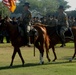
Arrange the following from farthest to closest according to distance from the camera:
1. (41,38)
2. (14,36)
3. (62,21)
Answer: (62,21)
(41,38)
(14,36)

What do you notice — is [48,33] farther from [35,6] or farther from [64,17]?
[35,6]

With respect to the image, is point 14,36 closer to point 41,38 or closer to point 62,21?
point 41,38

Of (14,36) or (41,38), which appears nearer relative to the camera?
(14,36)

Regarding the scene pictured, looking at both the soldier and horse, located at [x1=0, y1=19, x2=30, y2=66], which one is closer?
horse, located at [x1=0, y1=19, x2=30, y2=66]

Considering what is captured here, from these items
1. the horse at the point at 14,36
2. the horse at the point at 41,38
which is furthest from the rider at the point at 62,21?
the horse at the point at 14,36

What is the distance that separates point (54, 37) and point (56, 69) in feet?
11.3

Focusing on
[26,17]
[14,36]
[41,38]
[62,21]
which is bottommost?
[41,38]

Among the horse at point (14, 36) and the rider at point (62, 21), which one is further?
the rider at point (62, 21)

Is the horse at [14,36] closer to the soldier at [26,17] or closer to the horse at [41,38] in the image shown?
the soldier at [26,17]

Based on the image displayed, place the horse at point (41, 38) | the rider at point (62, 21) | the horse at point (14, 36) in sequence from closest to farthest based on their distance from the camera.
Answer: the horse at point (14, 36) → the horse at point (41, 38) → the rider at point (62, 21)

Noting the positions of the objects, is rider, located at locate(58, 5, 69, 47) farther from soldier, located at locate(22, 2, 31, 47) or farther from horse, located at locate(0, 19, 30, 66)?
horse, located at locate(0, 19, 30, 66)

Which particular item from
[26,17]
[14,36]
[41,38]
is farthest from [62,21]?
[14,36]

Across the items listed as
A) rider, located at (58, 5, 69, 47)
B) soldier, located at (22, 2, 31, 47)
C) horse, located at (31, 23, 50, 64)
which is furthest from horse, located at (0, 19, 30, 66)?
rider, located at (58, 5, 69, 47)

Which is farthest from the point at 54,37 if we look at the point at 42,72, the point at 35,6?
the point at 35,6
